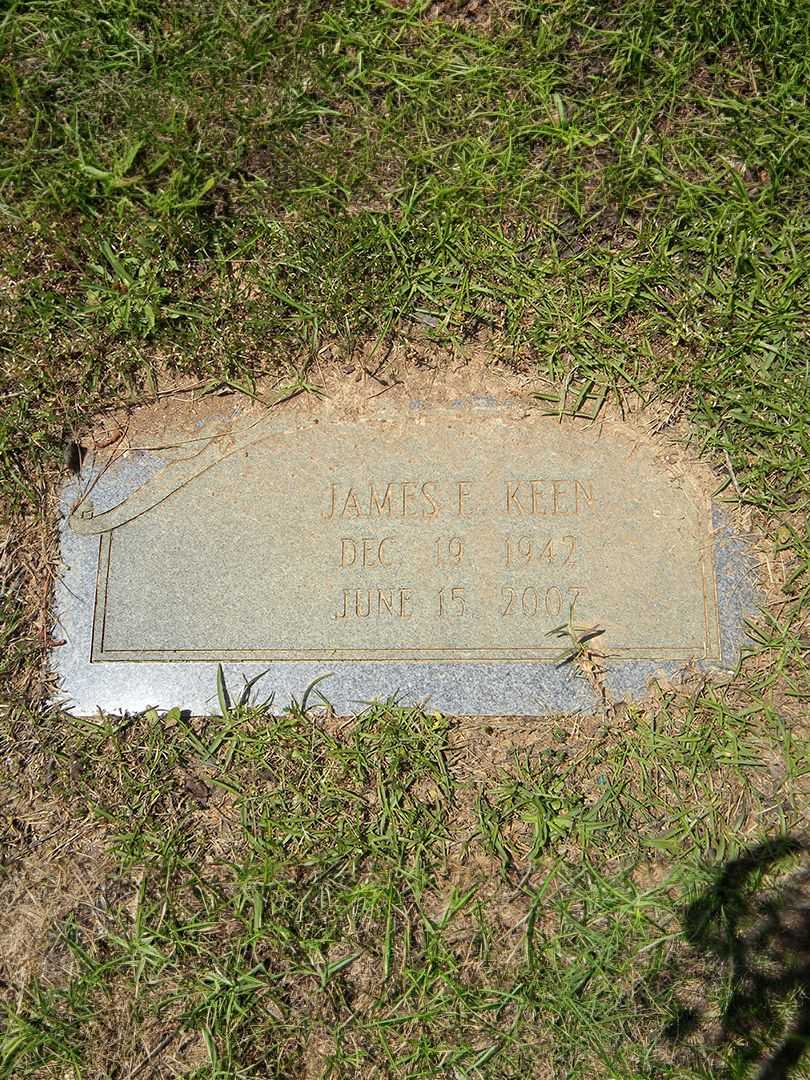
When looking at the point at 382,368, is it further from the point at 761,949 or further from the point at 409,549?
the point at 761,949

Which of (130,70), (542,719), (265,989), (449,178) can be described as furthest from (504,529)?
(130,70)

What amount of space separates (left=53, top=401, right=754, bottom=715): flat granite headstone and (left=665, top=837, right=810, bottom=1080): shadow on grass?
525 mm

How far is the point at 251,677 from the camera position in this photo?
7.52ft

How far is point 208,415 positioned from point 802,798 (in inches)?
76.4

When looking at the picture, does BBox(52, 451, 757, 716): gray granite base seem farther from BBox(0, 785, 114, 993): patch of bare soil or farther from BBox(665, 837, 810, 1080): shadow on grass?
BBox(665, 837, 810, 1080): shadow on grass

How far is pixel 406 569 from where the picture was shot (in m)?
2.28

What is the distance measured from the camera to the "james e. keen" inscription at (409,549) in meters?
2.25

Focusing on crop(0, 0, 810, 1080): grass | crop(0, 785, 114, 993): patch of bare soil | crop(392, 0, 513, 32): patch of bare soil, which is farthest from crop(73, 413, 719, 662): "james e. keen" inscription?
crop(392, 0, 513, 32): patch of bare soil

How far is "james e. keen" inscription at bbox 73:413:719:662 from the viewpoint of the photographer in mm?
2248

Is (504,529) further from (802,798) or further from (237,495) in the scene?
(802,798)

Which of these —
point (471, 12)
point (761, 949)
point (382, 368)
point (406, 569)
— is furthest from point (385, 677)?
point (471, 12)

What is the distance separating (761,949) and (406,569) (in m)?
1.32

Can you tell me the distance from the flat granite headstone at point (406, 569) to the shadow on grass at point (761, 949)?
525 mm

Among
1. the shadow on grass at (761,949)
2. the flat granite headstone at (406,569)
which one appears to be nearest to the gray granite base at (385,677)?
the flat granite headstone at (406,569)
